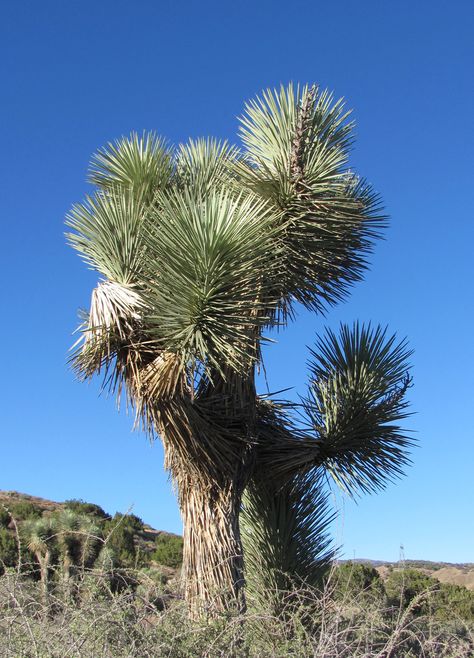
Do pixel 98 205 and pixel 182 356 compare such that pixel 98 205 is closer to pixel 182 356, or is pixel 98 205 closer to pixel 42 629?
pixel 182 356

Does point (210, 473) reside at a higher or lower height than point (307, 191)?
lower

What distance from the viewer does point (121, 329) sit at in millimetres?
7508

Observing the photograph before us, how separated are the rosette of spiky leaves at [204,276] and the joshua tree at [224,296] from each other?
0.01 m

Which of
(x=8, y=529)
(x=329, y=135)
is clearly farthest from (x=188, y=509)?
(x=8, y=529)

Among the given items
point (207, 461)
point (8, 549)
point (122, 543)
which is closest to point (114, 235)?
point (207, 461)

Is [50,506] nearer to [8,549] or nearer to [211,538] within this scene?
[8,549]

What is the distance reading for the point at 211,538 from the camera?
745 centimetres

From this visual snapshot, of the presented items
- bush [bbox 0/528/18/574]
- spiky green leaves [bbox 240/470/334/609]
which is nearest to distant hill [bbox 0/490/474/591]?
bush [bbox 0/528/18/574]

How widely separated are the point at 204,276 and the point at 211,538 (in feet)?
8.49

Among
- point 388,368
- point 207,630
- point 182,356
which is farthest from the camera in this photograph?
point 388,368

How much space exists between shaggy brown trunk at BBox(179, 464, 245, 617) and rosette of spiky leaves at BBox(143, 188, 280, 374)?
58.5 inches

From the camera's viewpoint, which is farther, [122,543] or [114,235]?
[122,543]

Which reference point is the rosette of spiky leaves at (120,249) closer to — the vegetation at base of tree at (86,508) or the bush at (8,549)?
the bush at (8,549)

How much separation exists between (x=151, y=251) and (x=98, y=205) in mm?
1455
